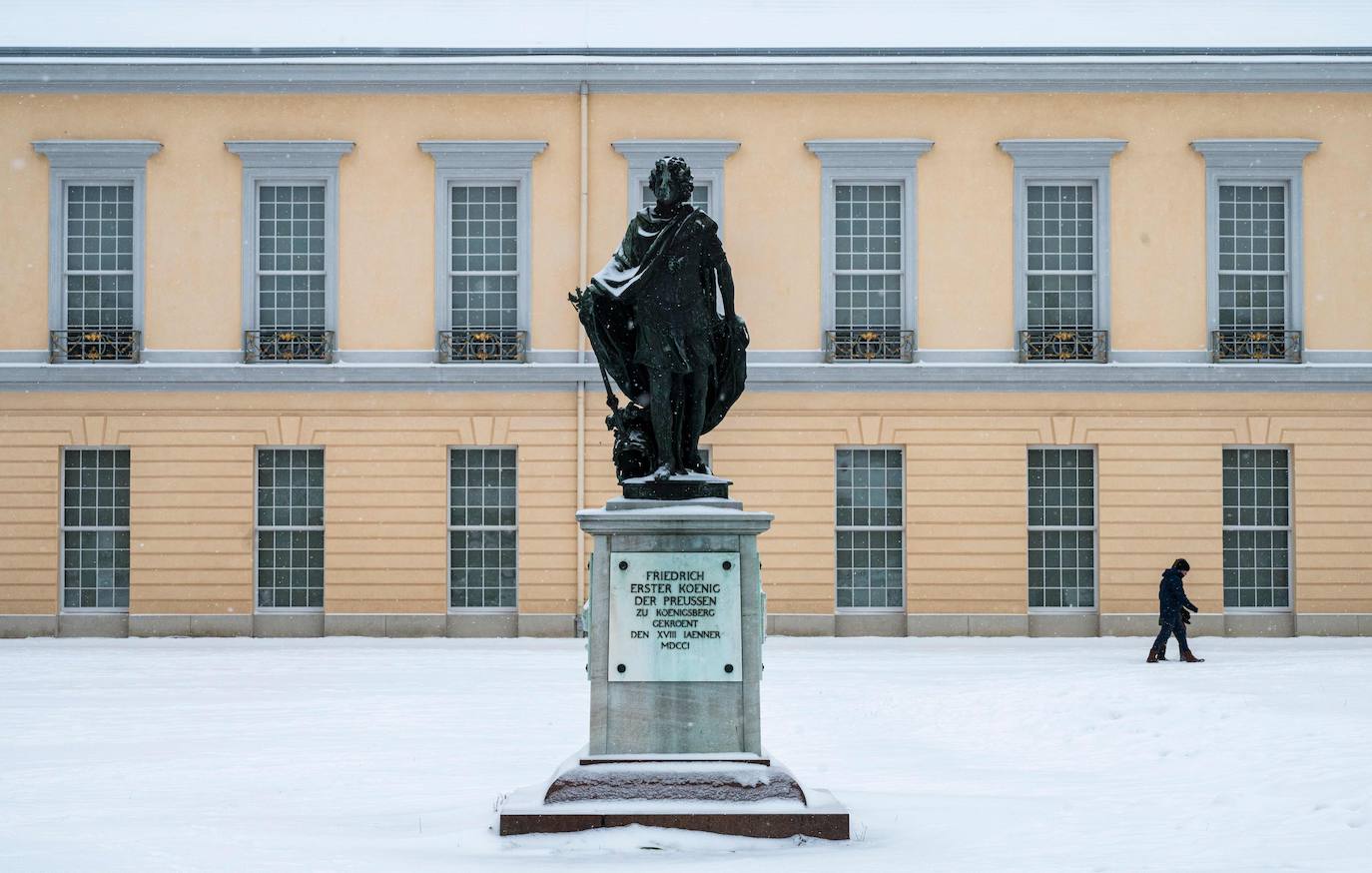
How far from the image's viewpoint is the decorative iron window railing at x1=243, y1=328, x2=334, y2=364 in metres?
28.4

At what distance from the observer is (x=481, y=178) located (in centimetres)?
2856

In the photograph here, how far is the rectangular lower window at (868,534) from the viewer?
2833cm

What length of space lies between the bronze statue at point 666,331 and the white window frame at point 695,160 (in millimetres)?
17073

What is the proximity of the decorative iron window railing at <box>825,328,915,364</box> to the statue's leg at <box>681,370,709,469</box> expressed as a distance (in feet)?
56.1

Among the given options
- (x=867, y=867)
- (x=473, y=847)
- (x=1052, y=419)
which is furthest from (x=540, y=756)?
(x=1052, y=419)

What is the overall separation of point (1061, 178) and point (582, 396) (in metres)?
9.01

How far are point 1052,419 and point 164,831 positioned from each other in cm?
2055

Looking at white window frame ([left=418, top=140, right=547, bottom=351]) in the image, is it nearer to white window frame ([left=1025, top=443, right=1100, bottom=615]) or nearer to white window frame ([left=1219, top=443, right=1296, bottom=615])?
white window frame ([left=1025, top=443, right=1100, bottom=615])

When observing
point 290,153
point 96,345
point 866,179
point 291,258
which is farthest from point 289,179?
point 866,179

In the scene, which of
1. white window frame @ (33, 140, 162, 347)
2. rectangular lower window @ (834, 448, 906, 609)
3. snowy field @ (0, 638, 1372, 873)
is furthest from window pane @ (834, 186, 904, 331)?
white window frame @ (33, 140, 162, 347)

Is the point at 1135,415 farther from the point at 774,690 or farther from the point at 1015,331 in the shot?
the point at 774,690

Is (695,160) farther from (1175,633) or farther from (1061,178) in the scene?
(1175,633)

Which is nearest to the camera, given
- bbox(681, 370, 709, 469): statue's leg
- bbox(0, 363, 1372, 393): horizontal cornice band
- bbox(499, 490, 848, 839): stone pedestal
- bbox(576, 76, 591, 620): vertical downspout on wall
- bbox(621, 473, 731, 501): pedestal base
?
bbox(499, 490, 848, 839): stone pedestal

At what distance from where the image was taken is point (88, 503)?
28.7m
